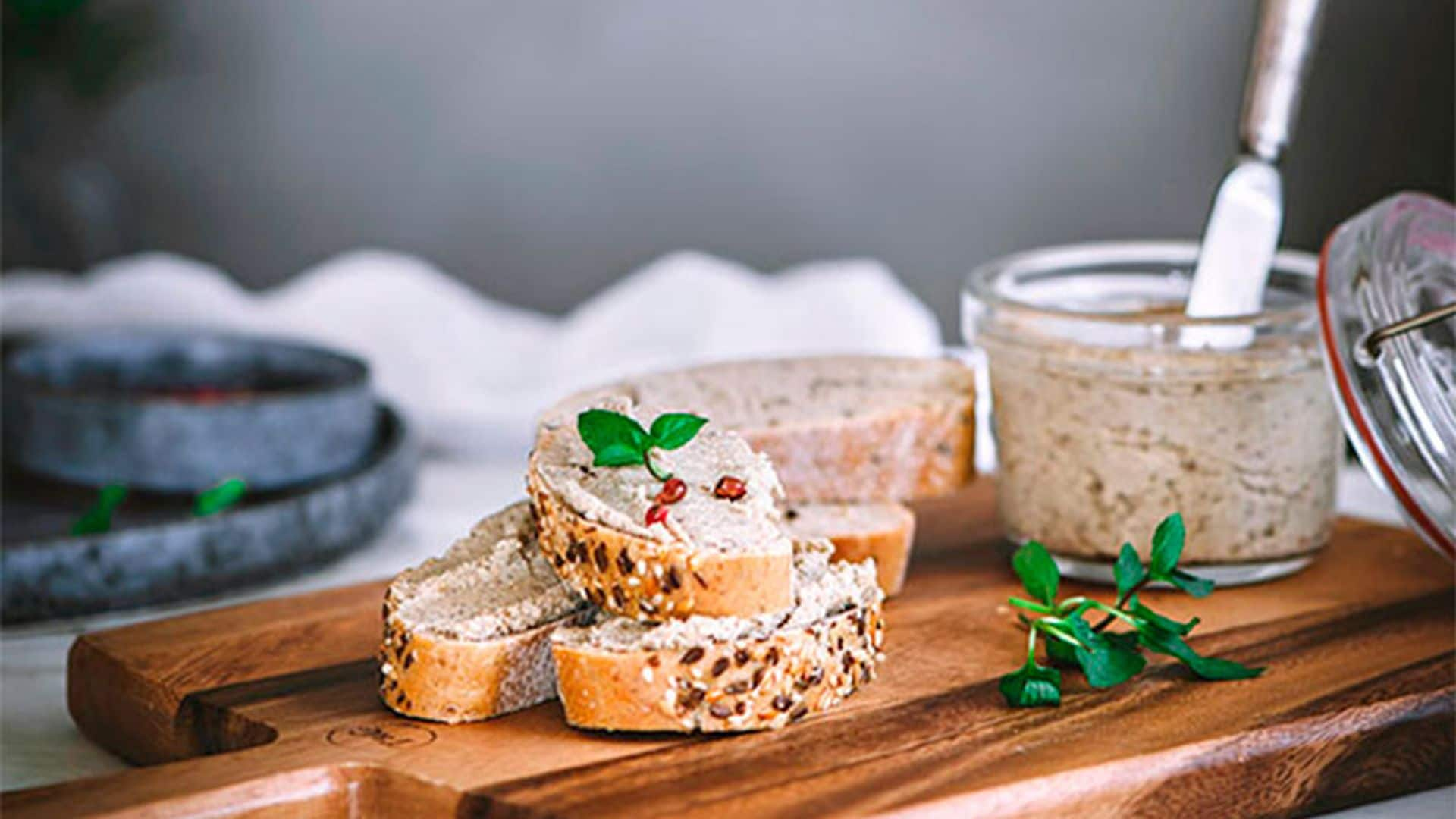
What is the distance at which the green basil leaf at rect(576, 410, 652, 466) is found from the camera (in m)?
1.75

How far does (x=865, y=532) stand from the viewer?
2.10 meters

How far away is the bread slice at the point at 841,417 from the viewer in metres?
2.21

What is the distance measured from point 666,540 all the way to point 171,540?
2.96 ft

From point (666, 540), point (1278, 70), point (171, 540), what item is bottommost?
point (171, 540)

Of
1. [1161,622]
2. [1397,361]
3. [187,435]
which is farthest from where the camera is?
[187,435]

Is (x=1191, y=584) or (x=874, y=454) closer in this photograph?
(x=1191, y=584)

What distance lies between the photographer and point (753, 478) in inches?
69.5

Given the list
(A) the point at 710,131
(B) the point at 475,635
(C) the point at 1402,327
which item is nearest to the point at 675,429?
(B) the point at 475,635

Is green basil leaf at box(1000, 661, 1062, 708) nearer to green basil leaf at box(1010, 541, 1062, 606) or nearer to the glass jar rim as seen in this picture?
green basil leaf at box(1010, 541, 1062, 606)

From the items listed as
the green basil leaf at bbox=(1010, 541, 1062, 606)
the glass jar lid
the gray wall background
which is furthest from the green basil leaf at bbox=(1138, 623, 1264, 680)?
the gray wall background

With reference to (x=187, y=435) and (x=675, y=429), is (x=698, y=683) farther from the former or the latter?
(x=187, y=435)

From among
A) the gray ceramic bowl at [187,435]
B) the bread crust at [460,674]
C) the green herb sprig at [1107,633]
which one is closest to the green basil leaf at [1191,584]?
the green herb sprig at [1107,633]

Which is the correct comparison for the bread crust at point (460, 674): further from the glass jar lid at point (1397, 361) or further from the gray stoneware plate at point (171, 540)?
the glass jar lid at point (1397, 361)

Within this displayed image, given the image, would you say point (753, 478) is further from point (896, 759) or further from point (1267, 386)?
point (1267, 386)
